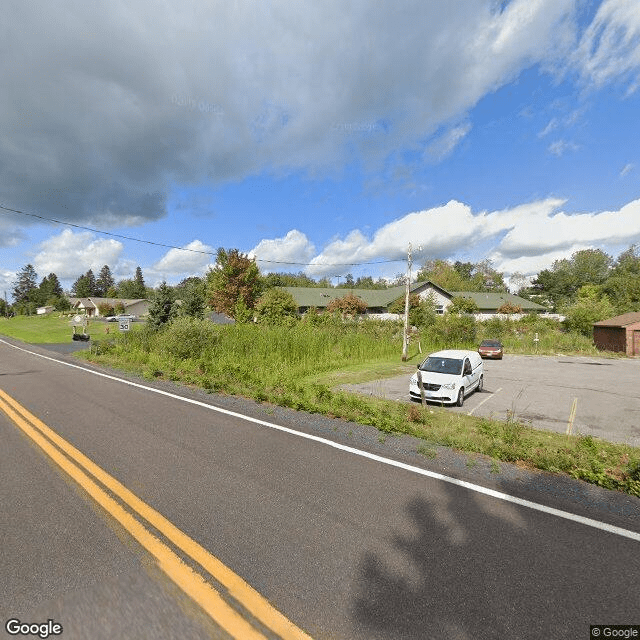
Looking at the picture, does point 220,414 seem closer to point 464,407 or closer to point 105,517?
point 105,517

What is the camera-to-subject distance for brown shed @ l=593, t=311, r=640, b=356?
2567 centimetres

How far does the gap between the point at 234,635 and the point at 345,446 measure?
3701mm

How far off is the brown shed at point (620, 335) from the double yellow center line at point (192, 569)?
32.7 meters

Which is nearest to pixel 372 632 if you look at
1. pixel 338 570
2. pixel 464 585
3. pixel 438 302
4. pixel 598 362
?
pixel 338 570

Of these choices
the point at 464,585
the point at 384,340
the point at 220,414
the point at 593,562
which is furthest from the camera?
the point at 384,340

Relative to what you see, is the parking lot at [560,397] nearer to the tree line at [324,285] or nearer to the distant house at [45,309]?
the tree line at [324,285]

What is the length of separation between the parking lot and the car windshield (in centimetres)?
114

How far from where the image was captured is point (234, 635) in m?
2.34

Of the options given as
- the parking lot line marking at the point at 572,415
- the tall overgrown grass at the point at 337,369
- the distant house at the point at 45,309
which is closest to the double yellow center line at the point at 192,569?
the tall overgrown grass at the point at 337,369

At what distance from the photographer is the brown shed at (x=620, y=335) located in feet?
84.2

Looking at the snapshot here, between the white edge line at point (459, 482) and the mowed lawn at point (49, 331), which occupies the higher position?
the white edge line at point (459, 482)

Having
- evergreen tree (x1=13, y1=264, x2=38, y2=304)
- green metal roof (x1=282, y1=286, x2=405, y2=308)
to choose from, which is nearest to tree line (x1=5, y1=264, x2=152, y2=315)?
evergreen tree (x1=13, y1=264, x2=38, y2=304)

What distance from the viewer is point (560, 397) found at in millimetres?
12070

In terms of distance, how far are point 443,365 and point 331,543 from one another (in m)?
9.86
